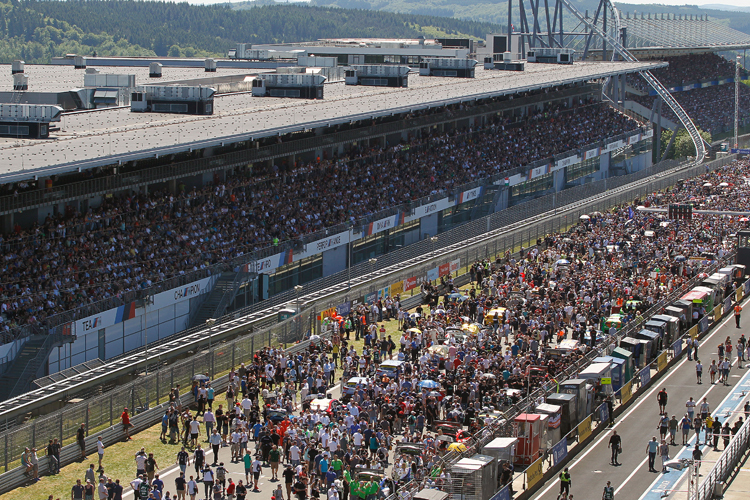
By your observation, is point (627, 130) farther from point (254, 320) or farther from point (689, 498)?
point (689, 498)

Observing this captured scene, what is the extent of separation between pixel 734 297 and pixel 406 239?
18.5 m

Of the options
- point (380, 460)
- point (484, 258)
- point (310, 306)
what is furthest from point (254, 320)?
point (484, 258)

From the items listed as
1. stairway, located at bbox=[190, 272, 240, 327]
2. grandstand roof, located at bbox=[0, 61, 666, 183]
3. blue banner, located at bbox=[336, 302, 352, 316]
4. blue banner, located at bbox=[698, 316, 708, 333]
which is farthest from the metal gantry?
stairway, located at bbox=[190, 272, 240, 327]

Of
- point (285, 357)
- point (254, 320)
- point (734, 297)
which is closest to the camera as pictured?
point (285, 357)

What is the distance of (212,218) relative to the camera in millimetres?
47719

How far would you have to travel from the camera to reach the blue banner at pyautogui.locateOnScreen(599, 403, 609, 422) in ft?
112

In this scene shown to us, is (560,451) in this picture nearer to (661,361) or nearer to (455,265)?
(661,361)

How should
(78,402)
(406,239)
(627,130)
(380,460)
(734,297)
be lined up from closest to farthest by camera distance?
1. (380,460)
2. (78,402)
3. (734,297)
4. (406,239)
5. (627,130)

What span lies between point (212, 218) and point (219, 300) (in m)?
5.22

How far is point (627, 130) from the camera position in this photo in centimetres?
9412

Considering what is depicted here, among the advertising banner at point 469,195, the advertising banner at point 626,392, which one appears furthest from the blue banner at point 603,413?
the advertising banner at point 469,195

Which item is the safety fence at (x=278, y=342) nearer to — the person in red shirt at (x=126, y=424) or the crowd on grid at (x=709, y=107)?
the person in red shirt at (x=126, y=424)

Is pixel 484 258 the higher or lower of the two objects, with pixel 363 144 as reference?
lower

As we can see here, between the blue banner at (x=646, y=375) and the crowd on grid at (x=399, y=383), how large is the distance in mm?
2309
